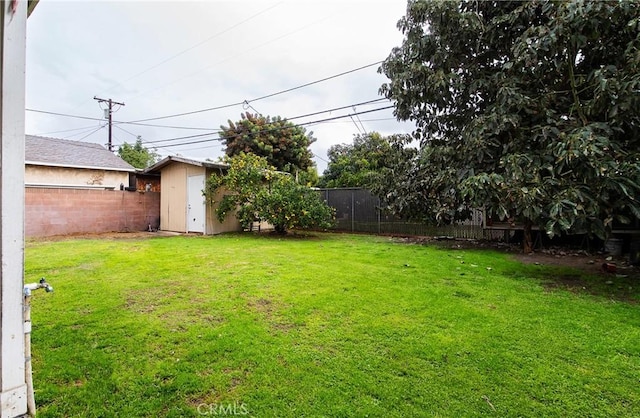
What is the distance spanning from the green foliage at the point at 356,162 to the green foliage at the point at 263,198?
10.1ft

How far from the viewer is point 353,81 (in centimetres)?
1092

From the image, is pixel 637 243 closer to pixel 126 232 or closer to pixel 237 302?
pixel 237 302

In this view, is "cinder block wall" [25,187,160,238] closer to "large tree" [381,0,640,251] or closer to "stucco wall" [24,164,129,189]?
"stucco wall" [24,164,129,189]

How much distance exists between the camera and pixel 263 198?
31.8 feet

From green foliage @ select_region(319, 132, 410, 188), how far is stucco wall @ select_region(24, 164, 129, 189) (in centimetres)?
906

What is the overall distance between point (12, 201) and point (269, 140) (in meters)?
15.9

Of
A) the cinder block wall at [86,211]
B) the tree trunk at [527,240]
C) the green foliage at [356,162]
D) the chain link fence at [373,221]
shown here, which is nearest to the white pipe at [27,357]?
the tree trunk at [527,240]

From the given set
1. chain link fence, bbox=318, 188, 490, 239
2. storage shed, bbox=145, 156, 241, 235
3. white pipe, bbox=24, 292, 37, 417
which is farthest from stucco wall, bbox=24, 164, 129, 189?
white pipe, bbox=24, 292, 37, 417

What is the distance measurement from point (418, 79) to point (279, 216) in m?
5.34

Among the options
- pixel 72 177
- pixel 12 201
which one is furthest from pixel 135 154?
pixel 12 201

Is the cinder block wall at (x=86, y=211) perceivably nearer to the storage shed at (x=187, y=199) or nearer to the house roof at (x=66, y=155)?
the storage shed at (x=187, y=199)

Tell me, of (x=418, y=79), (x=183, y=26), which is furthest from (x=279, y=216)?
(x=183, y=26)

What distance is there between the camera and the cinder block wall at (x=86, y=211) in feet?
31.2

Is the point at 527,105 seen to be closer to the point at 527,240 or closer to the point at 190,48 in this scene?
the point at 527,240
